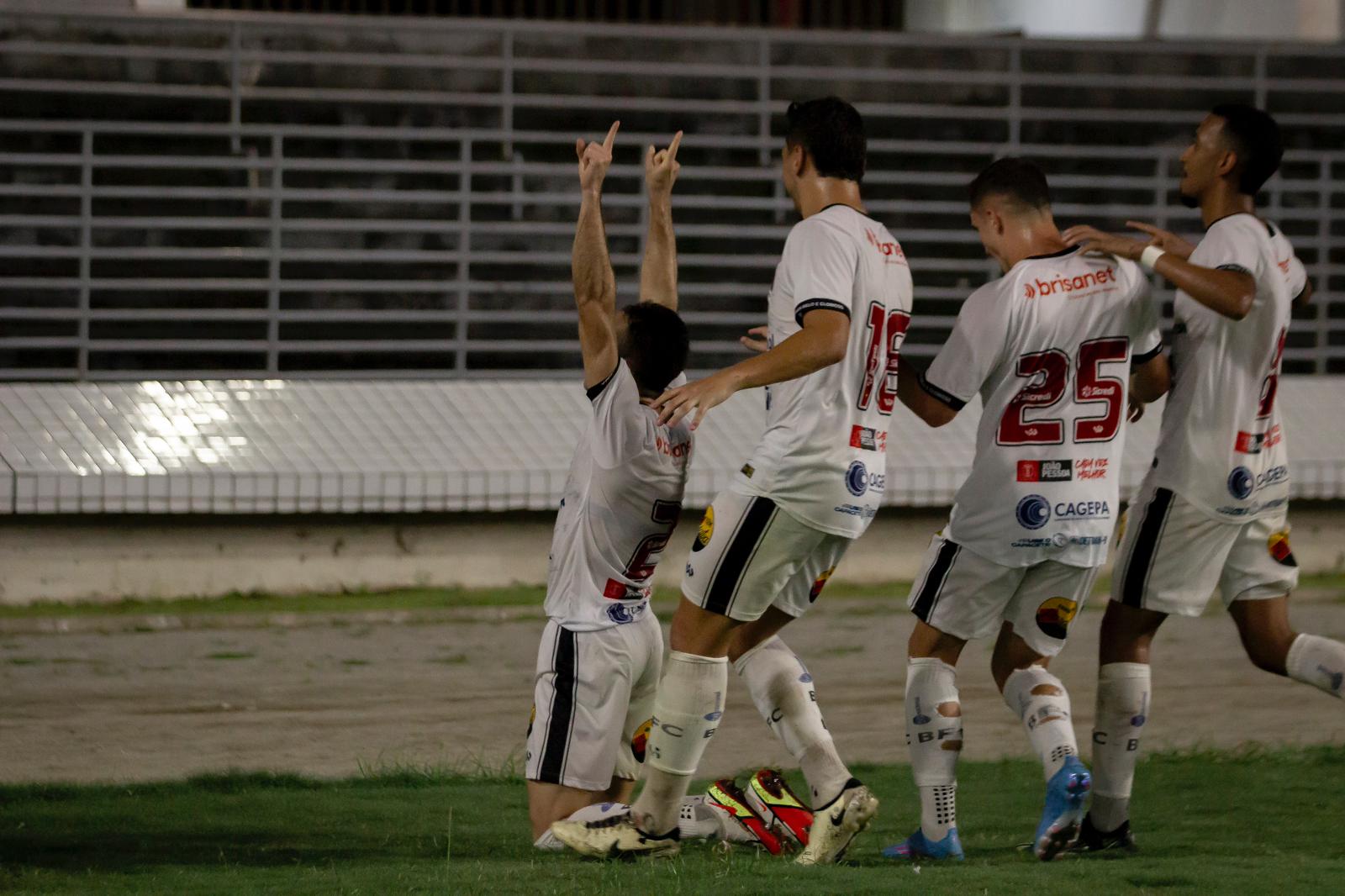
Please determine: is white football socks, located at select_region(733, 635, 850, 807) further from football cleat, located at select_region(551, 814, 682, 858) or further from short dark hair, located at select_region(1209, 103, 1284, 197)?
short dark hair, located at select_region(1209, 103, 1284, 197)

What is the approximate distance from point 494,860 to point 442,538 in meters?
6.43

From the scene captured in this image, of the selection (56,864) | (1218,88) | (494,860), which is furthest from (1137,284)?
(1218,88)

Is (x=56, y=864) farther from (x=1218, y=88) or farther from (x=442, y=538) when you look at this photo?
(x=1218, y=88)

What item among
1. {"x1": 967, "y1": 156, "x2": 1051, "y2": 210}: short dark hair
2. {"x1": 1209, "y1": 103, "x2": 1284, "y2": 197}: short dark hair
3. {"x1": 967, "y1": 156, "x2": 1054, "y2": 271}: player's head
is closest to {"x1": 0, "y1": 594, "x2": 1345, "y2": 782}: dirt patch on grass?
{"x1": 967, "y1": 156, "x2": 1054, "y2": 271}: player's head

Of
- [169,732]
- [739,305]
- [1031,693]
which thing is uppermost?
[739,305]

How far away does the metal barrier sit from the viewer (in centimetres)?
1160

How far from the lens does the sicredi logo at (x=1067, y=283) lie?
5.03 m

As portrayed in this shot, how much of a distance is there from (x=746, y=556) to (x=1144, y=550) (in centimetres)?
133

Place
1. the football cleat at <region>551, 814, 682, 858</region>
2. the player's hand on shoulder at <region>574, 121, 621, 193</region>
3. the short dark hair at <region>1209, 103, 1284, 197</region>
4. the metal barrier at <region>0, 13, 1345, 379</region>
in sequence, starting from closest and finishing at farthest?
the football cleat at <region>551, 814, 682, 858</region> < the player's hand on shoulder at <region>574, 121, 621, 193</region> < the short dark hair at <region>1209, 103, 1284, 197</region> < the metal barrier at <region>0, 13, 1345, 379</region>

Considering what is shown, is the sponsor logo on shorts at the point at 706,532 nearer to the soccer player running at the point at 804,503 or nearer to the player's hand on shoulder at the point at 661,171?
the soccer player running at the point at 804,503

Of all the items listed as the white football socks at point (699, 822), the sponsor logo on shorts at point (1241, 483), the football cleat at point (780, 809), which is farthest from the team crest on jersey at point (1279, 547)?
the white football socks at point (699, 822)

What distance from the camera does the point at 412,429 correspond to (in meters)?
11.3

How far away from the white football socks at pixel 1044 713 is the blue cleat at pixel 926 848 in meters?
0.34

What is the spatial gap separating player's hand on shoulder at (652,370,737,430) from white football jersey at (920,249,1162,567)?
2.94 ft
